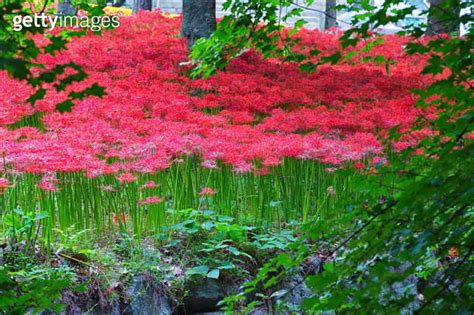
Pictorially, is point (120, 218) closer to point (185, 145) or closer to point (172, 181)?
point (172, 181)

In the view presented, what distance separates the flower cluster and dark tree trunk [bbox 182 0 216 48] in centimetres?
39

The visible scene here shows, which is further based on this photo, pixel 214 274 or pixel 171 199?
pixel 171 199

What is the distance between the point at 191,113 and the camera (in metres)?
7.36

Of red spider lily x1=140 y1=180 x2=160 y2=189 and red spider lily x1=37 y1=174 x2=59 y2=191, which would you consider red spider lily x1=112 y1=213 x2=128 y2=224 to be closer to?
red spider lily x1=140 y1=180 x2=160 y2=189

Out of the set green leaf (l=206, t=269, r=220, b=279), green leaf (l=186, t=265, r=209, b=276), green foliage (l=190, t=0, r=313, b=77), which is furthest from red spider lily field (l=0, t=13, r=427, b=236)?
green foliage (l=190, t=0, r=313, b=77)

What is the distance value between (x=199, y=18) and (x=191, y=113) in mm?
3382

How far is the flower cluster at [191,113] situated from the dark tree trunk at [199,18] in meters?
0.39

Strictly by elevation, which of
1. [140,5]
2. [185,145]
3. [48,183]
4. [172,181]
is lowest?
[172,181]

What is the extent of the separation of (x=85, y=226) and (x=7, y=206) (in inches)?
24.9

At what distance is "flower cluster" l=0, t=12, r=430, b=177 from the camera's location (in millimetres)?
5598

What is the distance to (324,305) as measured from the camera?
6.66 ft

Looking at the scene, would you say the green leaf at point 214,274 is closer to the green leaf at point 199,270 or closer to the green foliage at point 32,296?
the green leaf at point 199,270

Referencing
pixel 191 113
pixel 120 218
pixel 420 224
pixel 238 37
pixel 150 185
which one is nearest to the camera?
pixel 420 224

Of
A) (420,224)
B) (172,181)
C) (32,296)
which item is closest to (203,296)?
(172,181)
